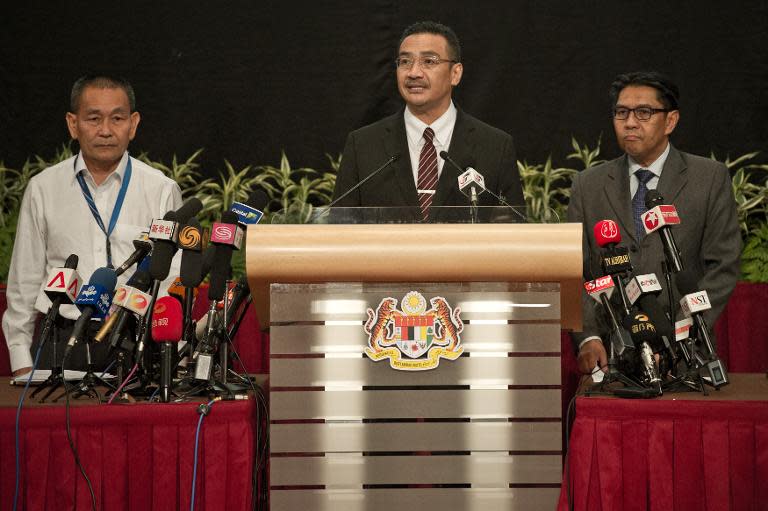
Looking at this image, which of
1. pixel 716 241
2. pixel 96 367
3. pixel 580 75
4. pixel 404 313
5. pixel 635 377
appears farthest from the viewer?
pixel 580 75

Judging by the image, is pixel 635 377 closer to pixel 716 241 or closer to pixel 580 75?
pixel 716 241

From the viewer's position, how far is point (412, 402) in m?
2.65

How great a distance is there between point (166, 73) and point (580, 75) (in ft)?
7.71

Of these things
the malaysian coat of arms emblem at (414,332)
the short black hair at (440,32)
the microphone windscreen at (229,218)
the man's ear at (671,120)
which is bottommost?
the malaysian coat of arms emblem at (414,332)

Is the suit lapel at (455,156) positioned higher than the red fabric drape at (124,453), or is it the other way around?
the suit lapel at (455,156)

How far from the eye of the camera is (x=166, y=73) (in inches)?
229

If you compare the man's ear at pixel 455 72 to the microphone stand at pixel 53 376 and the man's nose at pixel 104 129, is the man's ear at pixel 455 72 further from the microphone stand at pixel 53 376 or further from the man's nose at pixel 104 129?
the microphone stand at pixel 53 376

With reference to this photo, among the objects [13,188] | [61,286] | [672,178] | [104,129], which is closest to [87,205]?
[104,129]

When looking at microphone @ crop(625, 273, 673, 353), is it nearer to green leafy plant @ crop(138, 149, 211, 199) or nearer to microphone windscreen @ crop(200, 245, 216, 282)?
microphone windscreen @ crop(200, 245, 216, 282)

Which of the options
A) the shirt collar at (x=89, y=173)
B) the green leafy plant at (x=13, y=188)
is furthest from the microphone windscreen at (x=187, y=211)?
the green leafy plant at (x=13, y=188)

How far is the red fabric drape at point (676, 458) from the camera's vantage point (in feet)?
9.33

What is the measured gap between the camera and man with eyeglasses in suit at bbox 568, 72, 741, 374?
3707 millimetres

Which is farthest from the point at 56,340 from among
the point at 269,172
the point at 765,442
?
the point at 269,172

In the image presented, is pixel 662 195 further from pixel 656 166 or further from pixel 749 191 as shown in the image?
pixel 749 191
